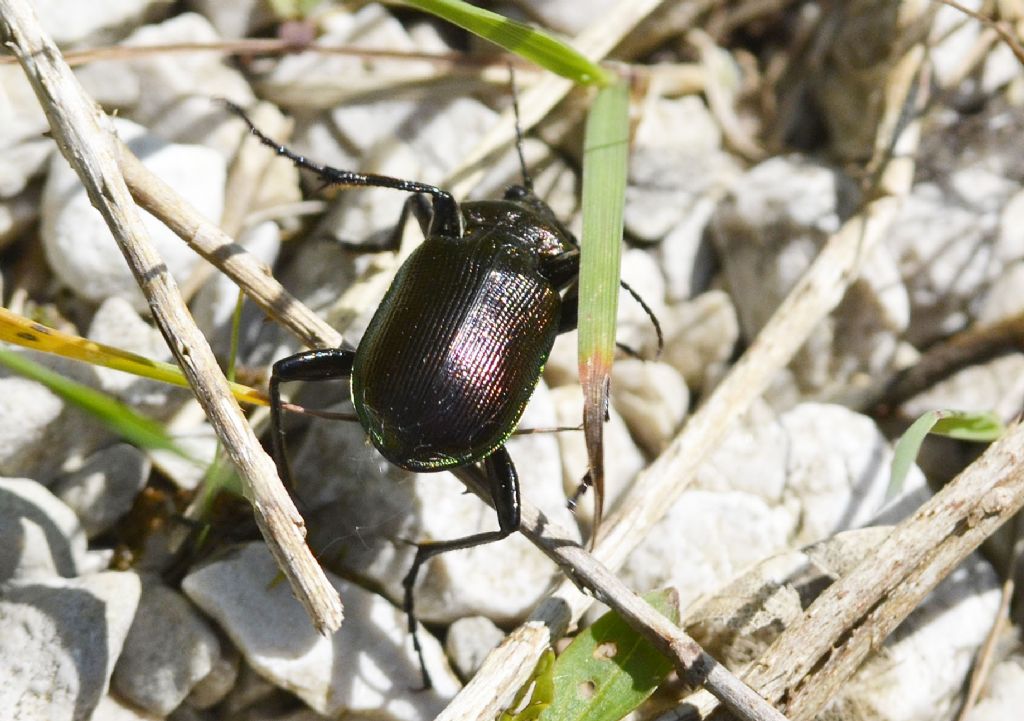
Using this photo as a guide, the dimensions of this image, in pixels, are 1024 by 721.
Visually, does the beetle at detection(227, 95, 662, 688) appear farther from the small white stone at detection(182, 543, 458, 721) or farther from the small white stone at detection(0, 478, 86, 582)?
the small white stone at detection(0, 478, 86, 582)

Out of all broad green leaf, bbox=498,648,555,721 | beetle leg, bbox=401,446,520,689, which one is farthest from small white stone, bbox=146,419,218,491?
broad green leaf, bbox=498,648,555,721

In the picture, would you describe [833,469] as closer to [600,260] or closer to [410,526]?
[600,260]

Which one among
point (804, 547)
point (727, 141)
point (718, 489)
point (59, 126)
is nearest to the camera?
point (59, 126)

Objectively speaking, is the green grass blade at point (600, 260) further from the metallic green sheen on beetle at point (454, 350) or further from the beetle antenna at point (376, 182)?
the beetle antenna at point (376, 182)

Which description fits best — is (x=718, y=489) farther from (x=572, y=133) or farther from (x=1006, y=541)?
(x=572, y=133)

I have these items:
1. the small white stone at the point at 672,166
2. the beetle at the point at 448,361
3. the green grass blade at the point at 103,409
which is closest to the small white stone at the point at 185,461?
the beetle at the point at 448,361

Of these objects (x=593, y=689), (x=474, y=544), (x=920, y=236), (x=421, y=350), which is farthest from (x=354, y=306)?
(x=920, y=236)

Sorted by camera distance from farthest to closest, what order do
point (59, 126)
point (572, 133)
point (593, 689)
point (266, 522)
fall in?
1. point (572, 133)
2. point (593, 689)
3. point (59, 126)
4. point (266, 522)
